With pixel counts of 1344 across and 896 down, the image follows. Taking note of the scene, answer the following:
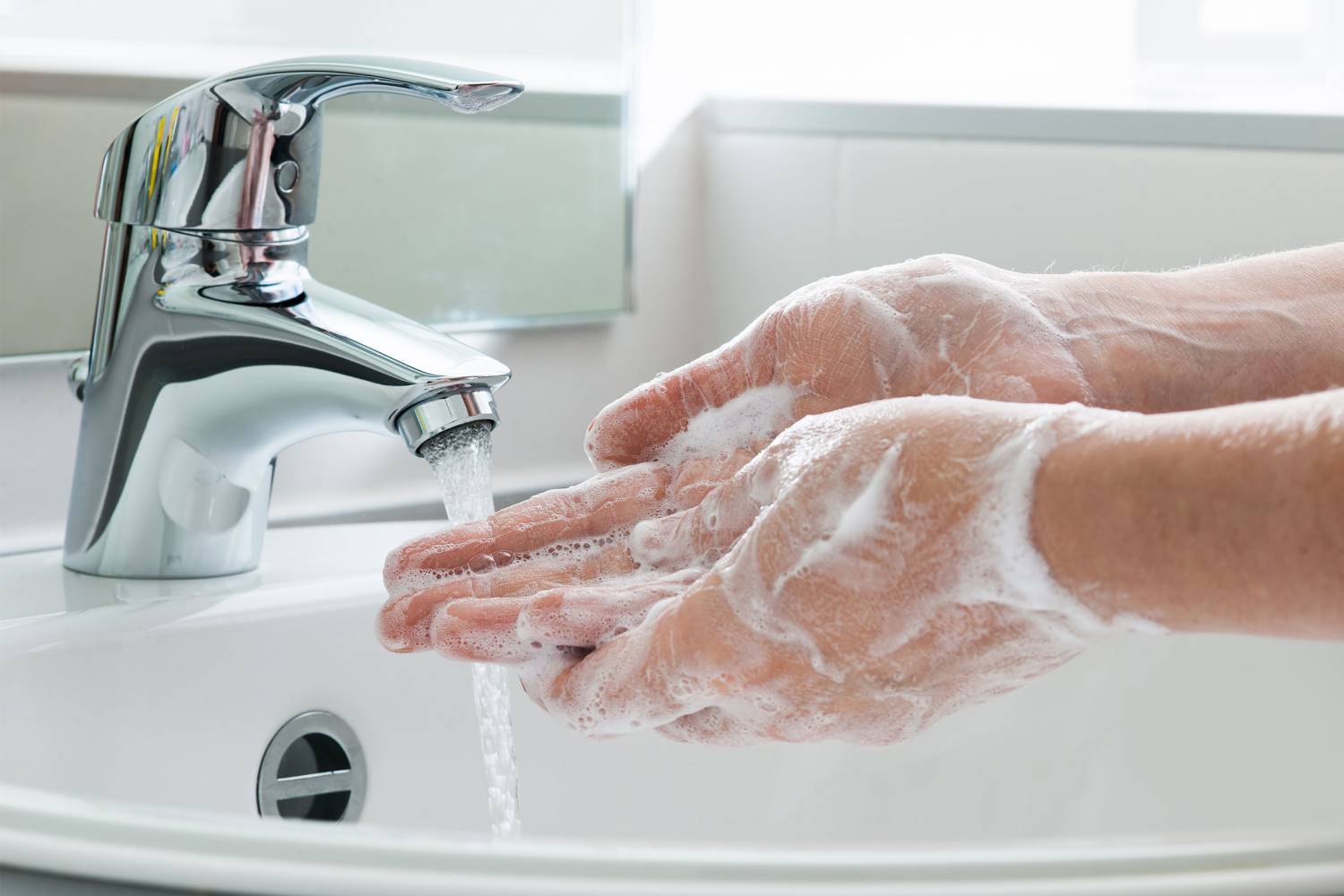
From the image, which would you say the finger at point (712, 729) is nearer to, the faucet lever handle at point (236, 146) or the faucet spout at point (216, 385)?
the faucet spout at point (216, 385)

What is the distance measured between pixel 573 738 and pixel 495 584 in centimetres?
20

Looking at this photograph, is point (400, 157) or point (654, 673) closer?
point (654, 673)

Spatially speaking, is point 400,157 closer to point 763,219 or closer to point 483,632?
point 763,219

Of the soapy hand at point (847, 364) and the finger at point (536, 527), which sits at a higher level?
the soapy hand at point (847, 364)

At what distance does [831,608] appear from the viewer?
449mm

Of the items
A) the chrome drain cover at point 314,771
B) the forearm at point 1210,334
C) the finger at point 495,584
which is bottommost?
the chrome drain cover at point 314,771

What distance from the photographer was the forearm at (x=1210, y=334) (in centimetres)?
60

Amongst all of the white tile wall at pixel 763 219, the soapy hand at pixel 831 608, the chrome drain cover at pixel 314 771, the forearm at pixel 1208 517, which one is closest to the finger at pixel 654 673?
the soapy hand at pixel 831 608

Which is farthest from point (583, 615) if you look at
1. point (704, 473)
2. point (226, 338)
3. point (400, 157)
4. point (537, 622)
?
point (400, 157)

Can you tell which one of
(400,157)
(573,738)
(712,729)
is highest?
(400,157)

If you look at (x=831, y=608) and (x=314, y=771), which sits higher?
(x=831, y=608)

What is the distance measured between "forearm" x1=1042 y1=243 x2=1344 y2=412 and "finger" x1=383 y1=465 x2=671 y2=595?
0.20 meters

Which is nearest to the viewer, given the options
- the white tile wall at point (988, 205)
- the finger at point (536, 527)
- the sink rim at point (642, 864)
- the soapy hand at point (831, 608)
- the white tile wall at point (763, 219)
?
the sink rim at point (642, 864)

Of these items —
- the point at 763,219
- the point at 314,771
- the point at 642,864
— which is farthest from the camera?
the point at 763,219
